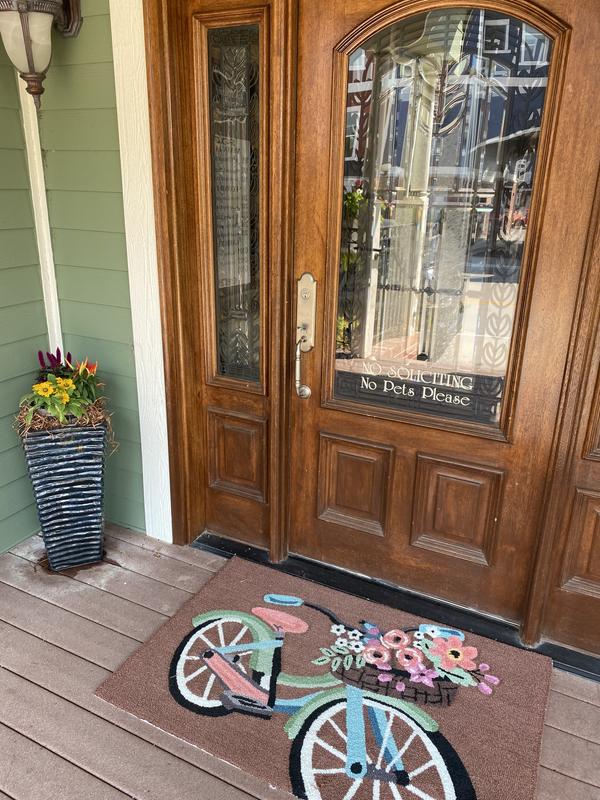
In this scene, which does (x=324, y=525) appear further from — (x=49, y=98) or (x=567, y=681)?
(x=49, y=98)

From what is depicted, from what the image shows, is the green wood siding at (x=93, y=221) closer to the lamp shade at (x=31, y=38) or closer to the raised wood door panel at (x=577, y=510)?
the lamp shade at (x=31, y=38)

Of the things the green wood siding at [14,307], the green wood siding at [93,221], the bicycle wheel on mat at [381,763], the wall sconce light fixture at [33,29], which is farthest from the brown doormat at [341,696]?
the wall sconce light fixture at [33,29]

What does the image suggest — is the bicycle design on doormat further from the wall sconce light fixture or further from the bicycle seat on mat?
the wall sconce light fixture

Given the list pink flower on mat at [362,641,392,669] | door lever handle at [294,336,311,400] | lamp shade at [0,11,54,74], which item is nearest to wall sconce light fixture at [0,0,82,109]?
lamp shade at [0,11,54,74]

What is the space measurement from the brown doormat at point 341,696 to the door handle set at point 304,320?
0.87 metres

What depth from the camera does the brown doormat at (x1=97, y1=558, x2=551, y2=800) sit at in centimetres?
170

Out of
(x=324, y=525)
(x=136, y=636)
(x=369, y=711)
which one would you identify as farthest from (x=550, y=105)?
(x=136, y=636)

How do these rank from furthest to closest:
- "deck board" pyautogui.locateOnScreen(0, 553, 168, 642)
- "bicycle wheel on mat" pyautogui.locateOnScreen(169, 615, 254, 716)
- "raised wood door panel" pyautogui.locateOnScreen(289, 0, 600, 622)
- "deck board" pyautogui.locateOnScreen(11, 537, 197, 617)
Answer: "deck board" pyautogui.locateOnScreen(11, 537, 197, 617)
"deck board" pyautogui.locateOnScreen(0, 553, 168, 642)
"bicycle wheel on mat" pyautogui.locateOnScreen(169, 615, 254, 716)
"raised wood door panel" pyautogui.locateOnScreen(289, 0, 600, 622)

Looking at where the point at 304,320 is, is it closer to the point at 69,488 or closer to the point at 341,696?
the point at 69,488

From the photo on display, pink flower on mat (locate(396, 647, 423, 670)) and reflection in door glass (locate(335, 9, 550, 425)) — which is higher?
reflection in door glass (locate(335, 9, 550, 425))

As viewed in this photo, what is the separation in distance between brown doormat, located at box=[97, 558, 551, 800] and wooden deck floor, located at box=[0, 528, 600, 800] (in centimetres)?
5

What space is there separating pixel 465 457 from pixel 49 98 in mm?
2103

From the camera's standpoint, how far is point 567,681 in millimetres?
2025

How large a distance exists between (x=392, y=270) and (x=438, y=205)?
27cm
